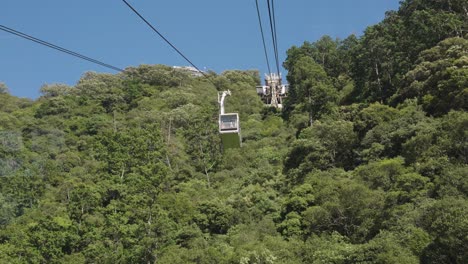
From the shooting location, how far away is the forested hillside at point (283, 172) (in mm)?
21000

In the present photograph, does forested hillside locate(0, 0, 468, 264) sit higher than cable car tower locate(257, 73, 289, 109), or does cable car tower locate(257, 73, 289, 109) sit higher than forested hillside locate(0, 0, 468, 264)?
cable car tower locate(257, 73, 289, 109)

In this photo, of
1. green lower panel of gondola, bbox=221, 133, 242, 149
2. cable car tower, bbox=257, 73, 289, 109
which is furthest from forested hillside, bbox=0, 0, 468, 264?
cable car tower, bbox=257, 73, 289, 109

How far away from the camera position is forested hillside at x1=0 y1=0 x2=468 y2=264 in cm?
2100

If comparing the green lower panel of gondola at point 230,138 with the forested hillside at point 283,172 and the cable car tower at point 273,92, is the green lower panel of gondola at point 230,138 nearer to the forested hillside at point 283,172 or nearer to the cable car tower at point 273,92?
the forested hillside at point 283,172

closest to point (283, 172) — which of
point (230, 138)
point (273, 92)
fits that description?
point (230, 138)

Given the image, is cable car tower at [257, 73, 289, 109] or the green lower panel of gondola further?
cable car tower at [257, 73, 289, 109]

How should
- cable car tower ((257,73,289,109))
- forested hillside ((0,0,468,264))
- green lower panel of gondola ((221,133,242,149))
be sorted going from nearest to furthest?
forested hillside ((0,0,468,264)), green lower panel of gondola ((221,133,242,149)), cable car tower ((257,73,289,109))

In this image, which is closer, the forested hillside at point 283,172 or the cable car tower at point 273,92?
the forested hillside at point 283,172

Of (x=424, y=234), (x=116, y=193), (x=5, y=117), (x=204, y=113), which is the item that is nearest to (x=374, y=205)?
(x=424, y=234)

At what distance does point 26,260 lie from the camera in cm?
2625

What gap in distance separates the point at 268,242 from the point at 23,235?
42.1ft

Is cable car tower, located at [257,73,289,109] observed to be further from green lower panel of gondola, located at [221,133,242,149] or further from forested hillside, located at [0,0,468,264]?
green lower panel of gondola, located at [221,133,242,149]

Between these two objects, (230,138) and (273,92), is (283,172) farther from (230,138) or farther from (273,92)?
(273,92)

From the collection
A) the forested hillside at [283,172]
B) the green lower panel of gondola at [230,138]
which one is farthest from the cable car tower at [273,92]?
the green lower panel of gondola at [230,138]
